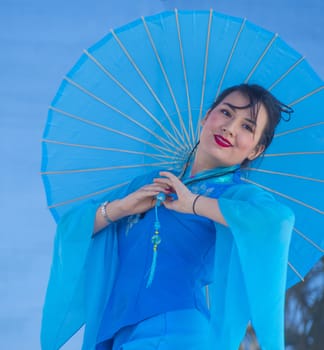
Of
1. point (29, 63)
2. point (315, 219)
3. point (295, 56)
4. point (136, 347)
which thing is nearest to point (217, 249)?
point (136, 347)

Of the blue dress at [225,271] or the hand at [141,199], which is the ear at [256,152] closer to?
the blue dress at [225,271]

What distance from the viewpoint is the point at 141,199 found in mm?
1787

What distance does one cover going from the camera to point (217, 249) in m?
1.70

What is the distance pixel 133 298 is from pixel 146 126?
1.81ft

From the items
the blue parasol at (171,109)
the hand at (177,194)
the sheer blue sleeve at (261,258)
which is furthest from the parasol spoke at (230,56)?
the sheer blue sleeve at (261,258)

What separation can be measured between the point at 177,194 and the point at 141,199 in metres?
0.10

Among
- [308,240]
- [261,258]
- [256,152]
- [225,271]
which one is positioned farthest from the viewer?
[308,240]

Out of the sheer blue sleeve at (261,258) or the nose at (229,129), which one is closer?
the sheer blue sleeve at (261,258)

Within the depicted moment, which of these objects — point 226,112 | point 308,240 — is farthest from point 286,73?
point 308,240

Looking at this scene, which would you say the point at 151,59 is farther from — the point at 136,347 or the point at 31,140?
the point at 31,140

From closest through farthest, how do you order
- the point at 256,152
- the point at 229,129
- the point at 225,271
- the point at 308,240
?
1. the point at 225,271
2. the point at 229,129
3. the point at 256,152
4. the point at 308,240

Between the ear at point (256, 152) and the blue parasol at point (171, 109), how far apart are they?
9cm

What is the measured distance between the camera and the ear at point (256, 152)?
189 cm

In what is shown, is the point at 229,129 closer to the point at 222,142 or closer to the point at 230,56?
the point at 222,142
